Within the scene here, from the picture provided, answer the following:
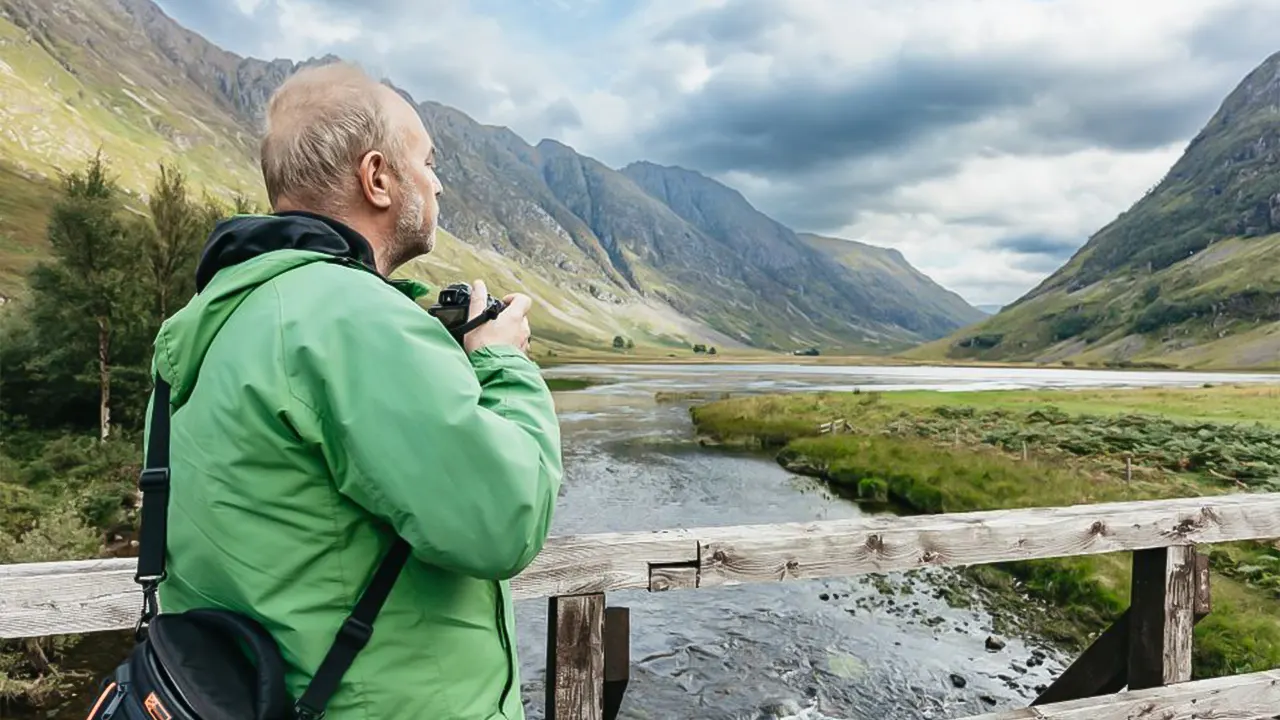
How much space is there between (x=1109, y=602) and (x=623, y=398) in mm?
58626

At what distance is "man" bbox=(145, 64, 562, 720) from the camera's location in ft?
5.01

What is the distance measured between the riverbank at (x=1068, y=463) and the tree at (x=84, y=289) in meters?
25.9

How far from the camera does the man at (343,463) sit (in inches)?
60.1

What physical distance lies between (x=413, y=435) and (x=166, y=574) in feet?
2.66

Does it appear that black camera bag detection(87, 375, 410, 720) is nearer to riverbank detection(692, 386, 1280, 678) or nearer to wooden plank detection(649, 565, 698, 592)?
wooden plank detection(649, 565, 698, 592)

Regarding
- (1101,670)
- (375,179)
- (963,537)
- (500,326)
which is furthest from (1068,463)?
(375,179)

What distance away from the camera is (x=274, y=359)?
1.56 metres

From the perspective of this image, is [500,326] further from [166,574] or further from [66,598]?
[66,598]

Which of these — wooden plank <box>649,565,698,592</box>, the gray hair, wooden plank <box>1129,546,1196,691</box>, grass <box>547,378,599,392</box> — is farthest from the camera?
grass <box>547,378,599,392</box>

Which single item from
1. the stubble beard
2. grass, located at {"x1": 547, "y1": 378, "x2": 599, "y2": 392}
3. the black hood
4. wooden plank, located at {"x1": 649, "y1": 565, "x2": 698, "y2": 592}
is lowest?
grass, located at {"x1": 547, "y1": 378, "x2": 599, "y2": 392}

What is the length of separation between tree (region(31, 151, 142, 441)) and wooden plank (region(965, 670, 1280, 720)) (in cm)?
2962

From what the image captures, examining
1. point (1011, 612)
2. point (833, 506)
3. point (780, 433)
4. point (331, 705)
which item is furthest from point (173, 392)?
point (780, 433)

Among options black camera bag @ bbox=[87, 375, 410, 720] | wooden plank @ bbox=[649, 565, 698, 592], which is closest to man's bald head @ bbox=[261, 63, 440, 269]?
black camera bag @ bbox=[87, 375, 410, 720]

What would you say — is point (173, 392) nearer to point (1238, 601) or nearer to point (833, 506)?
point (1238, 601)
